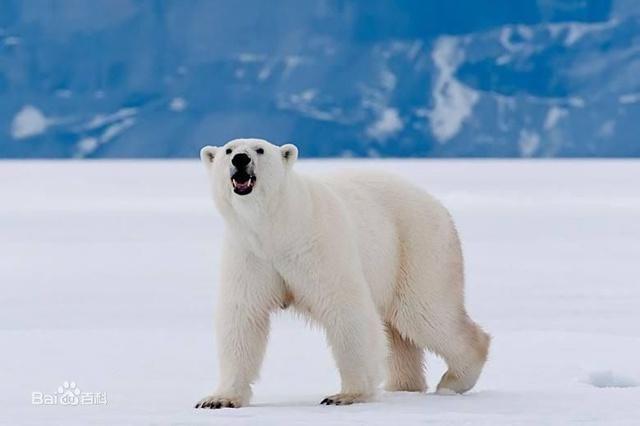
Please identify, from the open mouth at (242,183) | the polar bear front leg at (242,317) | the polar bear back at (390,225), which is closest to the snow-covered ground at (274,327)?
the polar bear front leg at (242,317)

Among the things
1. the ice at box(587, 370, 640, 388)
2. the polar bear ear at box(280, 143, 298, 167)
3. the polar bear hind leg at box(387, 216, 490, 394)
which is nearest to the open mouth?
the polar bear ear at box(280, 143, 298, 167)

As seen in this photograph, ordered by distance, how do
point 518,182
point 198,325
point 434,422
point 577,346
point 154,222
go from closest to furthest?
point 434,422 → point 577,346 → point 198,325 → point 154,222 → point 518,182

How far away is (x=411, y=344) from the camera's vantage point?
4.54 meters

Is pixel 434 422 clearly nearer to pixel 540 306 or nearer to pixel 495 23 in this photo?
pixel 540 306

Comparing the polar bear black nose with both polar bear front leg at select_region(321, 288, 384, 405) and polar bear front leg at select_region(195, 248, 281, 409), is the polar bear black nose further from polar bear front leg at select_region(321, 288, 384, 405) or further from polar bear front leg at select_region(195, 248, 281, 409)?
polar bear front leg at select_region(321, 288, 384, 405)

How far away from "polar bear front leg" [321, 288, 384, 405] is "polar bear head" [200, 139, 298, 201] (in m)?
0.39

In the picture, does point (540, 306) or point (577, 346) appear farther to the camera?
point (540, 306)

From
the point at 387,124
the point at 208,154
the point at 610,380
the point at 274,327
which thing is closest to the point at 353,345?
the point at 208,154

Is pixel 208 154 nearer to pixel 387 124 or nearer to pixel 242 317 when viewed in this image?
pixel 242 317

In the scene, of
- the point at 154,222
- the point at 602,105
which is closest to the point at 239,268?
the point at 154,222

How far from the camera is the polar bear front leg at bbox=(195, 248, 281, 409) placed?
3.88m

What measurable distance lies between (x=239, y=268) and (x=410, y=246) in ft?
2.17

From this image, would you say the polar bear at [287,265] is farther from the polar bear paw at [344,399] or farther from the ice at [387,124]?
the ice at [387,124]

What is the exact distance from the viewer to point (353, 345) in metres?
3.87
